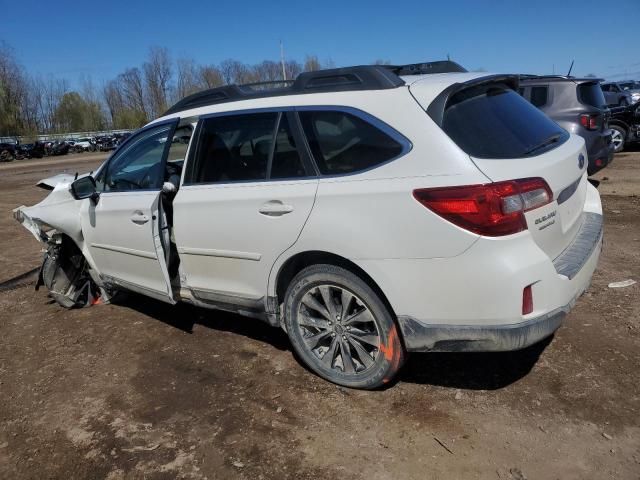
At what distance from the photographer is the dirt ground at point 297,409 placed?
108 inches

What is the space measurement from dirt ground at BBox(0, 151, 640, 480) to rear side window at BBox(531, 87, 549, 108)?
18.6 feet

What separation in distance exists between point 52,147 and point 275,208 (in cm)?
5240

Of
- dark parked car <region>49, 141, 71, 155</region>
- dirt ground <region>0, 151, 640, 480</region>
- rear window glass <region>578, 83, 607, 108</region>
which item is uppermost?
rear window glass <region>578, 83, 607, 108</region>

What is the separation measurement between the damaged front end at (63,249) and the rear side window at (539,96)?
305 inches

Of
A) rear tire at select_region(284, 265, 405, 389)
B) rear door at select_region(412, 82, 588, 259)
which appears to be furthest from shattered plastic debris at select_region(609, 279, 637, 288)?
rear tire at select_region(284, 265, 405, 389)

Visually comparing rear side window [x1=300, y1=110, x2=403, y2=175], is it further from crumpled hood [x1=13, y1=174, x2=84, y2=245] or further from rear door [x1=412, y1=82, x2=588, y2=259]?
crumpled hood [x1=13, y1=174, x2=84, y2=245]

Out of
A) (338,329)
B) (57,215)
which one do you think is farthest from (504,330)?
(57,215)

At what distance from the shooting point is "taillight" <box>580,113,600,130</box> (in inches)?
348

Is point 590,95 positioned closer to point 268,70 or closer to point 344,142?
point 344,142

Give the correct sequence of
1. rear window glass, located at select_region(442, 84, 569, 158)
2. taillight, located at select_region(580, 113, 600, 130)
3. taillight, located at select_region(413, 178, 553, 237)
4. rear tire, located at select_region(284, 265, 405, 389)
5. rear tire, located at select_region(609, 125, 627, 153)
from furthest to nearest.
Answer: rear tire, located at select_region(609, 125, 627, 153), taillight, located at select_region(580, 113, 600, 130), rear tire, located at select_region(284, 265, 405, 389), rear window glass, located at select_region(442, 84, 569, 158), taillight, located at select_region(413, 178, 553, 237)

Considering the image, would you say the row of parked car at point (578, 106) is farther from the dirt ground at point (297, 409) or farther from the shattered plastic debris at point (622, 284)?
the dirt ground at point (297, 409)

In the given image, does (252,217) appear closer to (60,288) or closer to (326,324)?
(326,324)

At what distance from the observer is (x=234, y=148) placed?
369cm

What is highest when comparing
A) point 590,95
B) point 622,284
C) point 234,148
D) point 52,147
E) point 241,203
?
point 234,148
